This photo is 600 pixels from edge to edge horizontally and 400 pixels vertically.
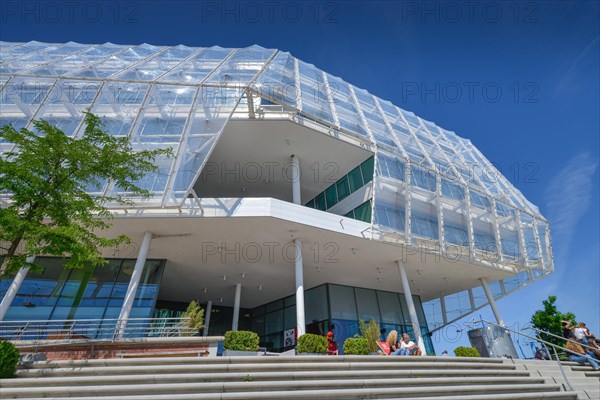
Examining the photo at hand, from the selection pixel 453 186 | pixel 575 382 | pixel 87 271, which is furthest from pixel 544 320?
pixel 87 271

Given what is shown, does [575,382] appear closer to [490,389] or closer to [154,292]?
[490,389]

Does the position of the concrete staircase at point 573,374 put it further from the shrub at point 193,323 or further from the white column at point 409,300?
the shrub at point 193,323

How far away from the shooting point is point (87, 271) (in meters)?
16.7

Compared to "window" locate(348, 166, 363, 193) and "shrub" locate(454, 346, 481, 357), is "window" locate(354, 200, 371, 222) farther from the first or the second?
"shrub" locate(454, 346, 481, 357)

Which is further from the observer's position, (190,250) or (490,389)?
(190,250)

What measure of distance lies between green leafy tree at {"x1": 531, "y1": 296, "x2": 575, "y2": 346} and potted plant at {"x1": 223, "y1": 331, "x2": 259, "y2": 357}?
886 inches

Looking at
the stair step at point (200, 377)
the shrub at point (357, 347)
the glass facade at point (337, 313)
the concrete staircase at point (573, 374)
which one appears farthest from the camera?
the glass facade at point (337, 313)

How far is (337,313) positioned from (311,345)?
9726mm

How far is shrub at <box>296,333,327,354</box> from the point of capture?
11945mm

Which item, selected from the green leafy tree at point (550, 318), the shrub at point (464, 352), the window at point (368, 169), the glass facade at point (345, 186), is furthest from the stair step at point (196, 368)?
the green leafy tree at point (550, 318)

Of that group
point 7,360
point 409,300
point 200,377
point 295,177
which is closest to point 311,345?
point 200,377

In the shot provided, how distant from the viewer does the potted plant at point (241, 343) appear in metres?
11.4

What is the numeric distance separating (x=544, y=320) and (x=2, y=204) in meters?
32.8

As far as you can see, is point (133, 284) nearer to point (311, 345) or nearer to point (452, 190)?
point (311, 345)
